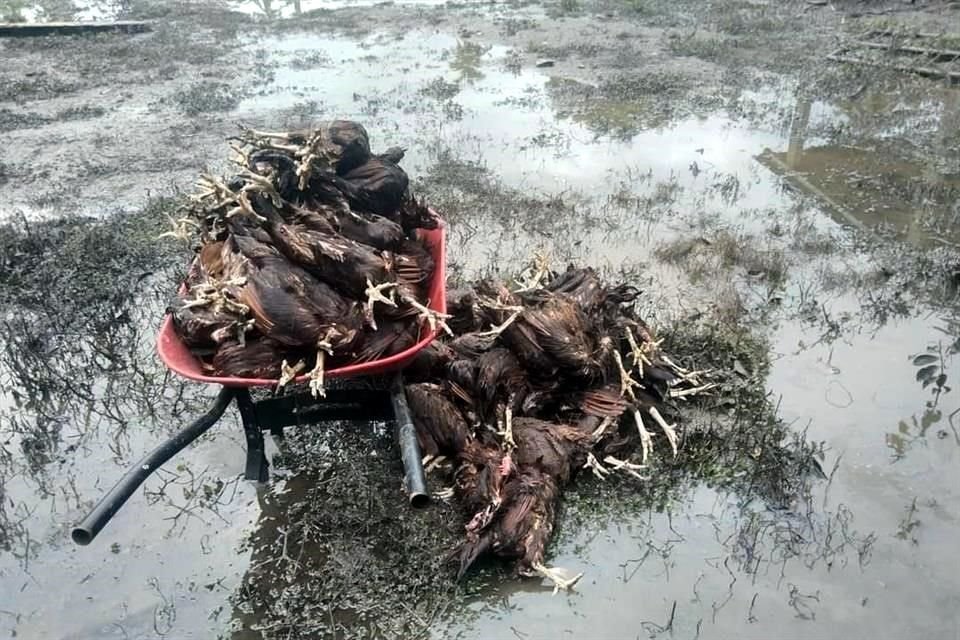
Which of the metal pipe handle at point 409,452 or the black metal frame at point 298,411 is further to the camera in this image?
the black metal frame at point 298,411

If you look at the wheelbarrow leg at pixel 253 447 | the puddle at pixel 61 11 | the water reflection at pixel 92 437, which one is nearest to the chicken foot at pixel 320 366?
the wheelbarrow leg at pixel 253 447

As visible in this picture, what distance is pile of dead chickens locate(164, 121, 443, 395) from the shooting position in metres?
3.23

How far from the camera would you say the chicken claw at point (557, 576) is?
3150 millimetres

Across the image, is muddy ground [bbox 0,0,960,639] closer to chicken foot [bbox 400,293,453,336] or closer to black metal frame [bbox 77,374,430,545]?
black metal frame [bbox 77,374,430,545]

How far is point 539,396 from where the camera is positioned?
399 cm

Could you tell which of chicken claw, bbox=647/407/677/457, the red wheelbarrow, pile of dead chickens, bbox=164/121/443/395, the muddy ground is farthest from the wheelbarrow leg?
chicken claw, bbox=647/407/677/457

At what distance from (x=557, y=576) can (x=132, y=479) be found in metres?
1.79

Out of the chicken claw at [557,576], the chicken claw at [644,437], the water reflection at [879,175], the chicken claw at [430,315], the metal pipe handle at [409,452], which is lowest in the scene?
Answer: the chicken claw at [557,576]

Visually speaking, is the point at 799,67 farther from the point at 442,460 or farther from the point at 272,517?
the point at 272,517

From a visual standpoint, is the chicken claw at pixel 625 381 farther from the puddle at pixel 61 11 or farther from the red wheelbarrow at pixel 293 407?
the puddle at pixel 61 11

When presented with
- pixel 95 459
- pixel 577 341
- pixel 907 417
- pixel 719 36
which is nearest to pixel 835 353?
pixel 907 417

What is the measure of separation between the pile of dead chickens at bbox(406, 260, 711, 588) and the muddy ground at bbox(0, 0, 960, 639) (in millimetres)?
197

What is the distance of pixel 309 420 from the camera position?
12.1 ft

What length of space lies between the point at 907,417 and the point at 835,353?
670 mm
